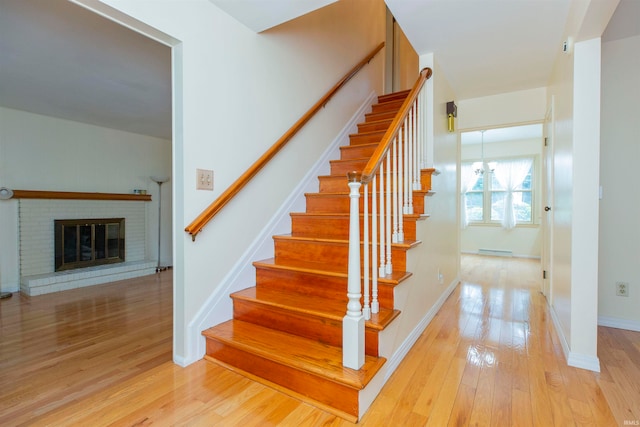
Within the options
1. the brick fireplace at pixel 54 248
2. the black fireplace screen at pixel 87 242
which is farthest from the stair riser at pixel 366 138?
the black fireplace screen at pixel 87 242

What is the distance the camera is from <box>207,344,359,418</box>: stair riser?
1.43 meters

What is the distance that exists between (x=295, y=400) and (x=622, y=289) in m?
2.79

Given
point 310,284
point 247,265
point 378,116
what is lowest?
point 310,284

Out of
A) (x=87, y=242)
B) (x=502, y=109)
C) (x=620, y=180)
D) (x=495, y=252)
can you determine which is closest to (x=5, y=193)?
(x=87, y=242)

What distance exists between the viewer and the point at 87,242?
4.36m

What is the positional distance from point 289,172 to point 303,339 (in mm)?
1464

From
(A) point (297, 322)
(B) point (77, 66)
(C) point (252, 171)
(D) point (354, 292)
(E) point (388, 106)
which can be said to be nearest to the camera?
(D) point (354, 292)

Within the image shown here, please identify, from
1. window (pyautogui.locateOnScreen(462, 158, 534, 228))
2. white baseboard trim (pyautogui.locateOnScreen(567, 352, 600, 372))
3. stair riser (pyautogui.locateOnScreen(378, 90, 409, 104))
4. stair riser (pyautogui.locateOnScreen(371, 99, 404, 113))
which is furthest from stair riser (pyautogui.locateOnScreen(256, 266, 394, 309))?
window (pyautogui.locateOnScreen(462, 158, 534, 228))

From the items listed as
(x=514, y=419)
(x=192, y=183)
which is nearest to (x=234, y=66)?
(x=192, y=183)

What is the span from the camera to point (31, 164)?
12.8 feet

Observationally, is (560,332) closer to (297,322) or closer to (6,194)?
(297,322)

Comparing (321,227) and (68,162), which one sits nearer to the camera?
(321,227)

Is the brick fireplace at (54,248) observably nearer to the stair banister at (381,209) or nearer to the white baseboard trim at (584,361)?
the stair banister at (381,209)

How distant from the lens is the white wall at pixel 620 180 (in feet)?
8.00
